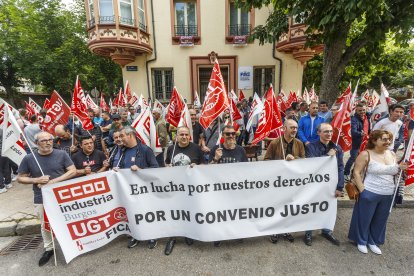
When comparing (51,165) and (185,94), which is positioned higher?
(185,94)

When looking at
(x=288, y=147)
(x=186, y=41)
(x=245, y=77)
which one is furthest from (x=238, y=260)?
(x=186, y=41)

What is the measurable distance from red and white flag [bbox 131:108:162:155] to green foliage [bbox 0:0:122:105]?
1657 cm

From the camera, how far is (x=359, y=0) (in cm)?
416

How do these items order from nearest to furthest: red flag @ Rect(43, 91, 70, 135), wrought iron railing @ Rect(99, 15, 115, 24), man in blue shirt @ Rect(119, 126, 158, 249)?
man in blue shirt @ Rect(119, 126, 158, 249) → red flag @ Rect(43, 91, 70, 135) → wrought iron railing @ Rect(99, 15, 115, 24)

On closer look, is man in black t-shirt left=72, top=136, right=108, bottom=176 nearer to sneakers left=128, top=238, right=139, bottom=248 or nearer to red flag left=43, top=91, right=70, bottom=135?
sneakers left=128, top=238, right=139, bottom=248

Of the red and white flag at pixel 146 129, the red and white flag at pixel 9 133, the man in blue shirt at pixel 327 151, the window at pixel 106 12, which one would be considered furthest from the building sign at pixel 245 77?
the red and white flag at pixel 9 133

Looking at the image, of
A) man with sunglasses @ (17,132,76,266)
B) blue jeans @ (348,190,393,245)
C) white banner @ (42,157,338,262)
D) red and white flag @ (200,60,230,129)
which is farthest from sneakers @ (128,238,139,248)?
blue jeans @ (348,190,393,245)

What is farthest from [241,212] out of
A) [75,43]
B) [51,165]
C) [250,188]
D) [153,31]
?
[75,43]

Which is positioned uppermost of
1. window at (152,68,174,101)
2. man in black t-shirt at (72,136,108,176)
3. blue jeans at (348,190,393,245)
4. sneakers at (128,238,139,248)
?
window at (152,68,174,101)

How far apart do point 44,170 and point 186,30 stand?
1282 centimetres

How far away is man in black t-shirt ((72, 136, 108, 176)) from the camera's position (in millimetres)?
3789

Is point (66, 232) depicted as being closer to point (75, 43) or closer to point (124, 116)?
point (124, 116)

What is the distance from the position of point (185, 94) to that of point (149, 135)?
10.5 m

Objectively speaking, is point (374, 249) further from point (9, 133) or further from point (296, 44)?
point (296, 44)
